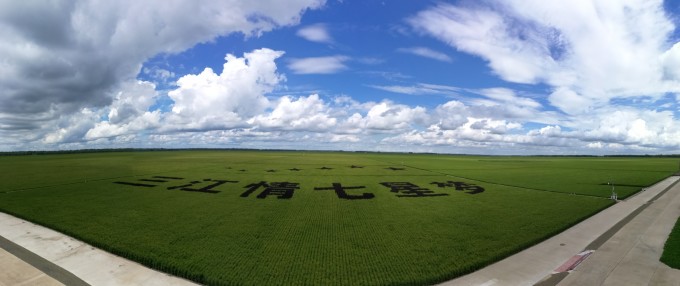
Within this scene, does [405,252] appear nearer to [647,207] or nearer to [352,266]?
[352,266]

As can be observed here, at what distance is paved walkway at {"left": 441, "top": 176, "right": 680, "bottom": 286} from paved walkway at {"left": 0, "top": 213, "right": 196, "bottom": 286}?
15.8m

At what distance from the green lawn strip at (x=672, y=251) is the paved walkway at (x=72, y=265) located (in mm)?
27194

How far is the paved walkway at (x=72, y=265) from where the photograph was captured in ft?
58.7

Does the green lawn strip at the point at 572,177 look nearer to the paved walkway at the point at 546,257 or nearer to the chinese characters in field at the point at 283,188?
the chinese characters in field at the point at 283,188

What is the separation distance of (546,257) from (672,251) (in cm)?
855

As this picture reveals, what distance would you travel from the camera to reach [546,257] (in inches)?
866

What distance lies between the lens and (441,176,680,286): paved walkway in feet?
60.1

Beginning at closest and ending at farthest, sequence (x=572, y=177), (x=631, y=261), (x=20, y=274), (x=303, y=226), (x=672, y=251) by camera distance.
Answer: (x=20, y=274) → (x=631, y=261) → (x=672, y=251) → (x=303, y=226) → (x=572, y=177)

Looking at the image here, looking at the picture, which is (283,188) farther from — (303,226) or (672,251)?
(672,251)

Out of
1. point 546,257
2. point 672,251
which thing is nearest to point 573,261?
point 546,257

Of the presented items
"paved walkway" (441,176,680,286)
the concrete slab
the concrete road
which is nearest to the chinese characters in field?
"paved walkway" (441,176,680,286)

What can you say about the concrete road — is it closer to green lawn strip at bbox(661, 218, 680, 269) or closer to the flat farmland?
green lawn strip at bbox(661, 218, 680, 269)

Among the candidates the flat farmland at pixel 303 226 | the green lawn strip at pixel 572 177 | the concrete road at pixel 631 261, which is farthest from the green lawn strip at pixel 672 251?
the green lawn strip at pixel 572 177

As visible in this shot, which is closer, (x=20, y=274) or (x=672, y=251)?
(x=20, y=274)
